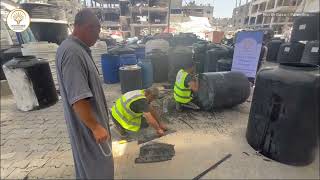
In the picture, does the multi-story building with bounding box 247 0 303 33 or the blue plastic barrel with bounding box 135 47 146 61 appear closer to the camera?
the blue plastic barrel with bounding box 135 47 146 61

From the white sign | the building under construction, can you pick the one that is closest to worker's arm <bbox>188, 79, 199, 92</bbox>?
the white sign

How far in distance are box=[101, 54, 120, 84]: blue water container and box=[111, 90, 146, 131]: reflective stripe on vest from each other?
393 centimetres

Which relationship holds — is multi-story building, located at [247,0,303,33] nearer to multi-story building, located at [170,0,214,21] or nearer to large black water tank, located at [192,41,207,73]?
multi-story building, located at [170,0,214,21]

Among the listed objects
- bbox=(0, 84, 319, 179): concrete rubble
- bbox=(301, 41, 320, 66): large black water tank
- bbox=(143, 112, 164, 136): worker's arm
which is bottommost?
bbox=(0, 84, 319, 179): concrete rubble

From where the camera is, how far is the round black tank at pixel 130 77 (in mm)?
6449

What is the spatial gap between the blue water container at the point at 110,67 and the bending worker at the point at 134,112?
12.7ft

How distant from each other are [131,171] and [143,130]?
132cm

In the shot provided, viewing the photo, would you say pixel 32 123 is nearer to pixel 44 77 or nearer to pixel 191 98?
pixel 44 77

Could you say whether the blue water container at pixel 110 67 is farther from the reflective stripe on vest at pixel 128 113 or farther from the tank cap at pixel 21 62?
the reflective stripe on vest at pixel 128 113

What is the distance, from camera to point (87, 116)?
6.04 ft

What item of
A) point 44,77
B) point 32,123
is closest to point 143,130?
point 32,123

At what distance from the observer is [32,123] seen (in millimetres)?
4758

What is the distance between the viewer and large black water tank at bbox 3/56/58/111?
5.26 meters

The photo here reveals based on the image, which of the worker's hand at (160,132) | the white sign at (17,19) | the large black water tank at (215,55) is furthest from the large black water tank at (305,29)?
the white sign at (17,19)
